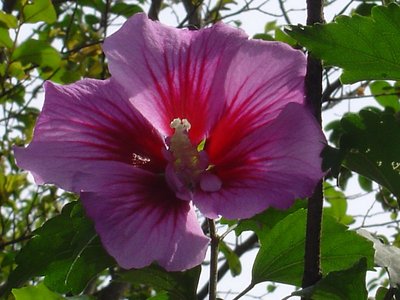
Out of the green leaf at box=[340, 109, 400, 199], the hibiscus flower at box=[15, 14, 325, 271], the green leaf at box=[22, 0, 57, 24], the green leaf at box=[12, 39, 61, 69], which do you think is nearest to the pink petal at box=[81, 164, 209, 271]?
the hibiscus flower at box=[15, 14, 325, 271]

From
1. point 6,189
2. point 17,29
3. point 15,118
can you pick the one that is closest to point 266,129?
point 17,29

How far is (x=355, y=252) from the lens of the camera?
3.34 ft

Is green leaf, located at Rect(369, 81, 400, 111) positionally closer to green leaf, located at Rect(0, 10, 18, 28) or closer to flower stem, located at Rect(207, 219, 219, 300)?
green leaf, located at Rect(0, 10, 18, 28)

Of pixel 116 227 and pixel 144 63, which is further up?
pixel 144 63

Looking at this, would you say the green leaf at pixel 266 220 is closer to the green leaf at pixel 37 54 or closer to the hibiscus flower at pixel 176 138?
the hibiscus flower at pixel 176 138

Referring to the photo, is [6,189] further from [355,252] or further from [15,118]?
[355,252]

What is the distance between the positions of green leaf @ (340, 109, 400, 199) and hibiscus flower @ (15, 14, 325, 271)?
0.10 meters

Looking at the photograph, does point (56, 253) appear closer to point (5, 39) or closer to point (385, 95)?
point (5, 39)

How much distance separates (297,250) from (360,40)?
12.0 inches

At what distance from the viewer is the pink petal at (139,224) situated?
809mm

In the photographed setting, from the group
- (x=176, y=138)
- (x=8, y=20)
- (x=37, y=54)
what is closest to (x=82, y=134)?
(x=176, y=138)

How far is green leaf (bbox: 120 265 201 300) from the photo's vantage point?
38.4 inches

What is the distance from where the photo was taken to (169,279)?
100 cm

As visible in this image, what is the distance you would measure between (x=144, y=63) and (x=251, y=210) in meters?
0.22
